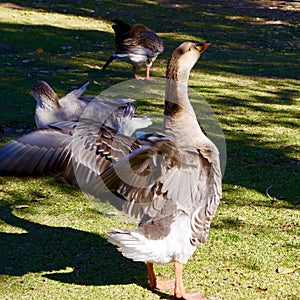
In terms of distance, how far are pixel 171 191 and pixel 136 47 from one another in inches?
287

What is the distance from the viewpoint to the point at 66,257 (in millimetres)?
4910

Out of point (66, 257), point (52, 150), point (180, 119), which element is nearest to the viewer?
point (52, 150)

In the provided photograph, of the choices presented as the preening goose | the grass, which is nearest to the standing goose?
the grass

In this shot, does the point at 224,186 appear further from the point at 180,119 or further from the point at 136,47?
the point at 136,47

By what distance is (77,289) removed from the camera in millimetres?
4430

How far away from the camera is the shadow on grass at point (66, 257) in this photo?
4617 mm

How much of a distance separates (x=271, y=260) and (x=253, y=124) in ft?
12.9

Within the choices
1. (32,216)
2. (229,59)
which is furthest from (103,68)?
(32,216)

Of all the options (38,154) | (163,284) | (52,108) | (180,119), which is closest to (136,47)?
(52,108)

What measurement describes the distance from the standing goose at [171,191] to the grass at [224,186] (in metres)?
0.55

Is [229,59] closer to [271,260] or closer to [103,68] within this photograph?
[103,68]

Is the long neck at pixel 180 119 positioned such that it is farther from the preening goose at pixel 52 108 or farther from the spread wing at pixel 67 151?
the preening goose at pixel 52 108

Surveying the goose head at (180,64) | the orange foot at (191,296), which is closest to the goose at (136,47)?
the goose head at (180,64)

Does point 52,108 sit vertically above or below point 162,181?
below
